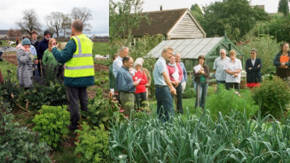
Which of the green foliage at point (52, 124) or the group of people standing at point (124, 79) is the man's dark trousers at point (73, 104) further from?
the group of people standing at point (124, 79)

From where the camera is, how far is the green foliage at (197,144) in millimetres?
3150

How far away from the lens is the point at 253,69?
9688mm

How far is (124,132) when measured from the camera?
149 inches

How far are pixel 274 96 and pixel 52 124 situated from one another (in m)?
5.43

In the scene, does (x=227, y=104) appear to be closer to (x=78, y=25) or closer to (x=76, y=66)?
(x=76, y=66)

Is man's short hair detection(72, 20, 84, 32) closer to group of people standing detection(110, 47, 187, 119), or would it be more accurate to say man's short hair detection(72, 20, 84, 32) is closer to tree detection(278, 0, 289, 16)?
group of people standing detection(110, 47, 187, 119)

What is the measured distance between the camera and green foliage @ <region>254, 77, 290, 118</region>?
24.3ft

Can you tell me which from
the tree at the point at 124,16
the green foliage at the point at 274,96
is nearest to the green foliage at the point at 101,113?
the green foliage at the point at 274,96

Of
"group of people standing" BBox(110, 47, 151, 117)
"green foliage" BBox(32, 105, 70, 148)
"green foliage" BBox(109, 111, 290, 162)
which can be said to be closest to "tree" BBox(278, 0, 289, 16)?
"group of people standing" BBox(110, 47, 151, 117)

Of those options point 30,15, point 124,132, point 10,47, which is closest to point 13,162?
point 124,132

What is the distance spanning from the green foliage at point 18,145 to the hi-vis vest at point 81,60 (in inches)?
40.2

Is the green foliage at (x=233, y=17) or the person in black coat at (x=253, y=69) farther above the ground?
the green foliage at (x=233, y=17)

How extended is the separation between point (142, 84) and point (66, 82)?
3.22 m

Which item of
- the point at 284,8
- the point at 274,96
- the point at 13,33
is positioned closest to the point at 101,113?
the point at 13,33
